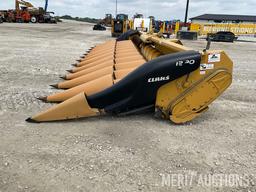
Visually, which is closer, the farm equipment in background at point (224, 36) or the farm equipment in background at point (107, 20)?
the farm equipment in background at point (224, 36)

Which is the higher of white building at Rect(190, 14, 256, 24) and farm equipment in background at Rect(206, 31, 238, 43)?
white building at Rect(190, 14, 256, 24)

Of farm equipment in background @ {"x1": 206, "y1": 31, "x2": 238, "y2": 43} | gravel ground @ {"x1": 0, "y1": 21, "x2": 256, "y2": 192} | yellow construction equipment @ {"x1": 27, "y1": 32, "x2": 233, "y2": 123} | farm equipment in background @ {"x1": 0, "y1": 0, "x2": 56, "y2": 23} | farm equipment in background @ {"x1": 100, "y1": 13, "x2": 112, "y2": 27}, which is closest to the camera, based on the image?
gravel ground @ {"x1": 0, "y1": 21, "x2": 256, "y2": 192}

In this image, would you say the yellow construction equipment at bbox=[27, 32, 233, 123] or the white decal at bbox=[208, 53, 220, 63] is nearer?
the yellow construction equipment at bbox=[27, 32, 233, 123]

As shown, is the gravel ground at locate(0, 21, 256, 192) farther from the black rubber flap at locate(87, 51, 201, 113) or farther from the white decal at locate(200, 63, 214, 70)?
the white decal at locate(200, 63, 214, 70)

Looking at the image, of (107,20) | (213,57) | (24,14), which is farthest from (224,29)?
(24,14)

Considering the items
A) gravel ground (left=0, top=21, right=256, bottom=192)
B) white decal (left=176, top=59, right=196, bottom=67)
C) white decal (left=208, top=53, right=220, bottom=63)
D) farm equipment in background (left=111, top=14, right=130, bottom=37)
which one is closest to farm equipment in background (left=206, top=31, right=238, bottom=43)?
farm equipment in background (left=111, top=14, right=130, bottom=37)

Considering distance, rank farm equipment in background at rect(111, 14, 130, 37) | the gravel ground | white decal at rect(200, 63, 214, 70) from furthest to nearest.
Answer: farm equipment in background at rect(111, 14, 130, 37), white decal at rect(200, 63, 214, 70), the gravel ground

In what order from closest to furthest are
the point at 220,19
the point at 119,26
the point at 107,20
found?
the point at 119,26 → the point at 107,20 → the point at 220,19

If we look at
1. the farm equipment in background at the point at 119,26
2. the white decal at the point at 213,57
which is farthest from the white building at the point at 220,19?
the white decal at the point at 213,57

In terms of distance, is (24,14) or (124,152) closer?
(124,152)

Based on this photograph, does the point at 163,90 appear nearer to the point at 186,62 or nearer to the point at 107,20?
the point at 186,62

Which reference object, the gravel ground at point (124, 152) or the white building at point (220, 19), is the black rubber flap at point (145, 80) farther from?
the white building at point (220, 19)

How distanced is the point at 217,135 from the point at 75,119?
1.85 meters

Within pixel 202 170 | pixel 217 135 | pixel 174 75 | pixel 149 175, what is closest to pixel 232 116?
pixel 217 135
